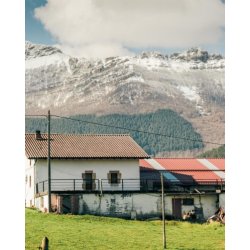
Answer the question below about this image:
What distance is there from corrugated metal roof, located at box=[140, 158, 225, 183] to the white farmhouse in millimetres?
5055

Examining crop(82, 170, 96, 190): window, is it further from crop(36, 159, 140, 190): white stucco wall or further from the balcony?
crop(36, 159, 140, 190): white stucco wall

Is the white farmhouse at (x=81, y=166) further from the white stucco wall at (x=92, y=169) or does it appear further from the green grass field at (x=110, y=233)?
the green grass field at (x=110, y=233)

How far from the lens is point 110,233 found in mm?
22672

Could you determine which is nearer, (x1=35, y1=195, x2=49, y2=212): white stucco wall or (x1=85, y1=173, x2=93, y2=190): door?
(x1=35, y1=195, x2=49, y2=212): white stucco wall

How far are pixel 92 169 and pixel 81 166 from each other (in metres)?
0.70

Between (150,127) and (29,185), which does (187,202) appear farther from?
(150,127)

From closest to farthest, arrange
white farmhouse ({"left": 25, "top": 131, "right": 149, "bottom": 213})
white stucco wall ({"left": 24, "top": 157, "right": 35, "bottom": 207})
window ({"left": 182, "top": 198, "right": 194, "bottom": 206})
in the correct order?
window ({"left": 182, "top": 198, "right": 194, "bottom": 206}) < white farmhouse ({"left": 25, "top": 131, "right": 149, "bottom": 213}) < white stucco wall ({"left": 24, "top": 157, "right": 35, "bottom": 207})

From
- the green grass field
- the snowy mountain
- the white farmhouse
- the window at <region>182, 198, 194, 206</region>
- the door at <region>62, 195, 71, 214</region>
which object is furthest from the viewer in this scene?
the snowy mountain

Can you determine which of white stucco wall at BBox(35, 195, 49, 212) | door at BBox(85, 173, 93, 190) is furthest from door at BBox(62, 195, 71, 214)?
door at BBox(85, 173, 93, 190)

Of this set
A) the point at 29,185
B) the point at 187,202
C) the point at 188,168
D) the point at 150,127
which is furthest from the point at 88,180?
the point at 150,127

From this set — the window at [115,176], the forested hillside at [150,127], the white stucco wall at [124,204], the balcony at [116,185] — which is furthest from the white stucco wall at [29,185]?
the forested hillside at [150,127]

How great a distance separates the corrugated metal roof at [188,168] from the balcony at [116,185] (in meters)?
0.64

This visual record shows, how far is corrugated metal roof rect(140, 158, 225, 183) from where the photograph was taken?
41.4 m
